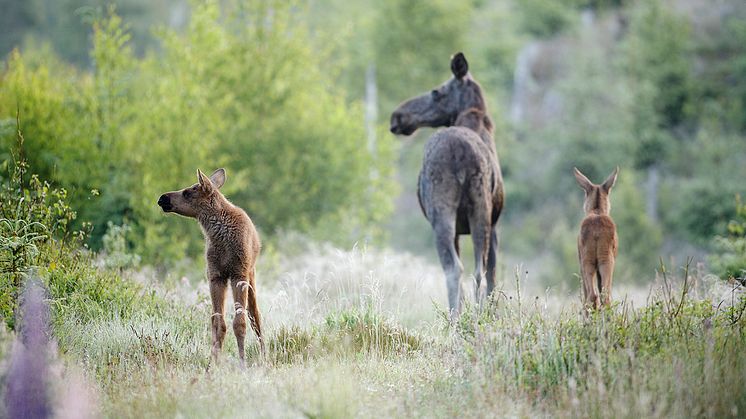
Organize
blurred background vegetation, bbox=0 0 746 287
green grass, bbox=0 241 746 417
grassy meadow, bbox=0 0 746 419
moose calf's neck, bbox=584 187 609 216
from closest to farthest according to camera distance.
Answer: green grass, bbox=0 241 746 417
grassy meadow, bbox=0 0 746 419
moose calf's neck, bbox=584 187 609 216
blurred background vegetation, bbox=0 0 746 287

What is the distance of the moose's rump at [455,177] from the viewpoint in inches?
352

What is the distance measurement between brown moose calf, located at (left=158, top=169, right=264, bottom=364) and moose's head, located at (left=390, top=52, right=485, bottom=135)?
429 cm

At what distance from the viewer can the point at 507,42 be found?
4431 cm

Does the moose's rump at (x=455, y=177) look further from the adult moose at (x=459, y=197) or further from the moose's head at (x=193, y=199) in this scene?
the moose's head at (x=193, y=199)

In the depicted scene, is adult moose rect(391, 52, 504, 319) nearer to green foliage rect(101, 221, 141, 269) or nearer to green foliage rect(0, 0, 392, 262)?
green foliage rect(101, 221, 141, 269)

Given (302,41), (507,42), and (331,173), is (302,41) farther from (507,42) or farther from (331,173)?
(507,42)

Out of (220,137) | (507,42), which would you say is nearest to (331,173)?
(220,137)

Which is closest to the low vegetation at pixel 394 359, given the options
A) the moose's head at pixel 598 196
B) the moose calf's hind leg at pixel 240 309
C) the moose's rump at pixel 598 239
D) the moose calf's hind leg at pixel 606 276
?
the moose calf's hind leg at pixel 240 309

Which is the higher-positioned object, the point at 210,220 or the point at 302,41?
the point at 302,41

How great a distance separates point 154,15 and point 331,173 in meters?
41.8

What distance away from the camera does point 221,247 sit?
6.88 m

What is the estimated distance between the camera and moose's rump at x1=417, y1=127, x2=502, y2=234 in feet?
29.3

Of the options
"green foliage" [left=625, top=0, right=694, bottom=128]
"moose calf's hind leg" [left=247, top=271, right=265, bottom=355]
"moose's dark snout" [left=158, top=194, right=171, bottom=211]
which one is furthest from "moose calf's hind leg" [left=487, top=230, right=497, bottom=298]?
"green foliage" [left=625, top=0, right=694, bottom=128]

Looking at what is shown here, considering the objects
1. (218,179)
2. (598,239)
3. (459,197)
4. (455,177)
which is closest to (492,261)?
(459,197)
